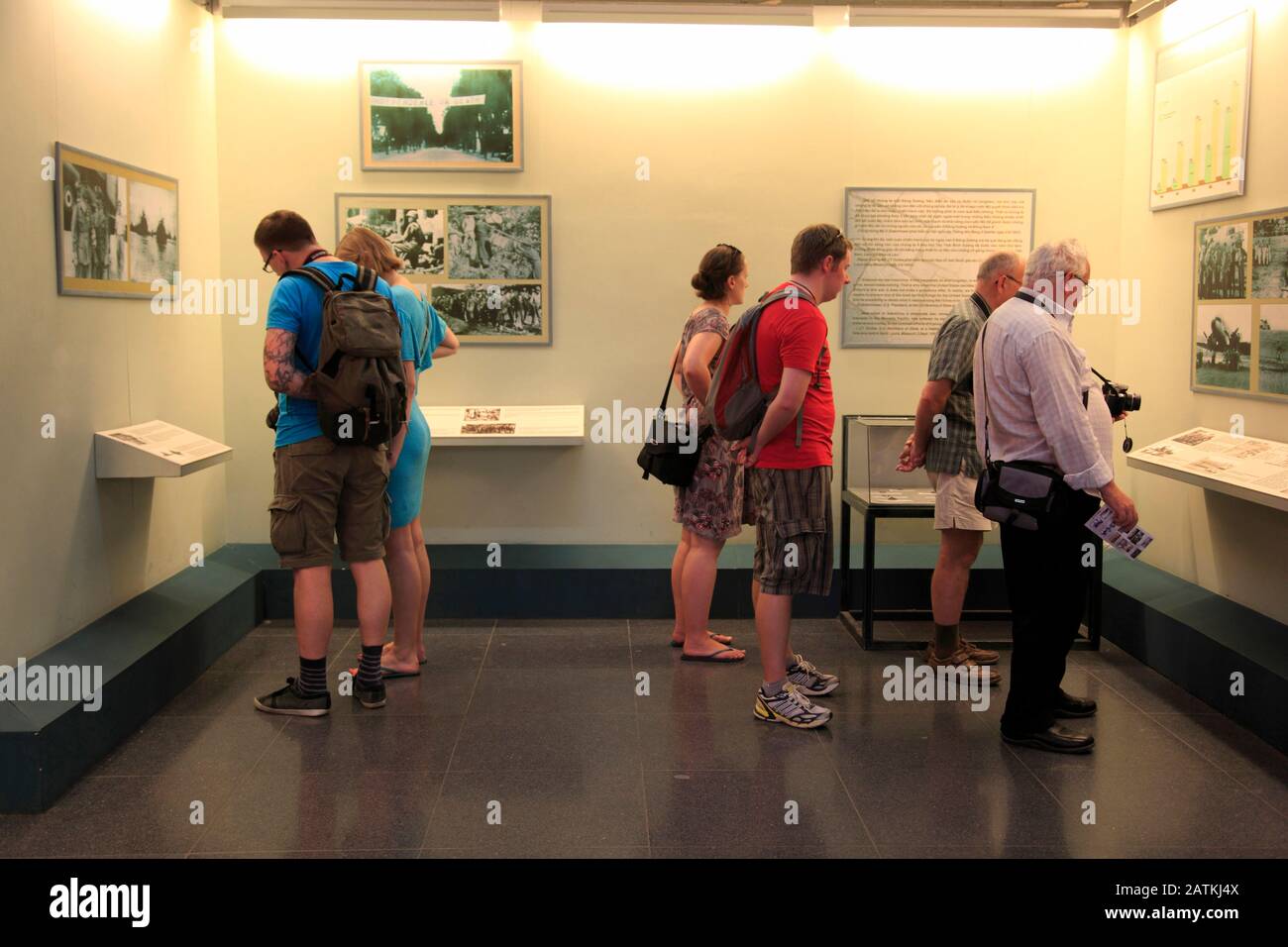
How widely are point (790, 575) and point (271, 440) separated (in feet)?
11.1

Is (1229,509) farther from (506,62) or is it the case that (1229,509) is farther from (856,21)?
(506,62)

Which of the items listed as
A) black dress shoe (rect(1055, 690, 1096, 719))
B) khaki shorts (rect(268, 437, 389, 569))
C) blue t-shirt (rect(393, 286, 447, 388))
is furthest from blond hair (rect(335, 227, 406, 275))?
black dress shoe (rect(1055, 690, 1096, 719))

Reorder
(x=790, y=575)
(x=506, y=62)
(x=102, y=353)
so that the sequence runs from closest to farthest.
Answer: (x=790, y=575) → (x=102, y=353) → (x=506, y=62)

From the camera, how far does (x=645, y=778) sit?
4199 mm

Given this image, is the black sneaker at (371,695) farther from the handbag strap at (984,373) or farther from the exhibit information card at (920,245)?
the exhibit information card at (920,245)

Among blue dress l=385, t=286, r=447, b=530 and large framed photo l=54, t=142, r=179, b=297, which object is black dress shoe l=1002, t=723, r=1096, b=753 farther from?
large framed photo l=54, t=142, r=179, b=297

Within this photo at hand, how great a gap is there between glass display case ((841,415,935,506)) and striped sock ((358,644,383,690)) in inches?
93.3

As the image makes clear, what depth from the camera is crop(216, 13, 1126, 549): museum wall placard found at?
6582 mm

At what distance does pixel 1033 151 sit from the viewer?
677 cm

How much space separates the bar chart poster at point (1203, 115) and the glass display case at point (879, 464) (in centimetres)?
171

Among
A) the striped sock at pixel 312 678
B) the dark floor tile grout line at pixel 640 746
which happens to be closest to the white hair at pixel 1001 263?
the dark floor tile grout line at pixel 640 746

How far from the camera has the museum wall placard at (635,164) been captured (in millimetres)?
6582

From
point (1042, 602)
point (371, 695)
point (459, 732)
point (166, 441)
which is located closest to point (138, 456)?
point (166, 441)

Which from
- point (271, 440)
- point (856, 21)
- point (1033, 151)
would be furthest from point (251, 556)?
point (1033, 151)
